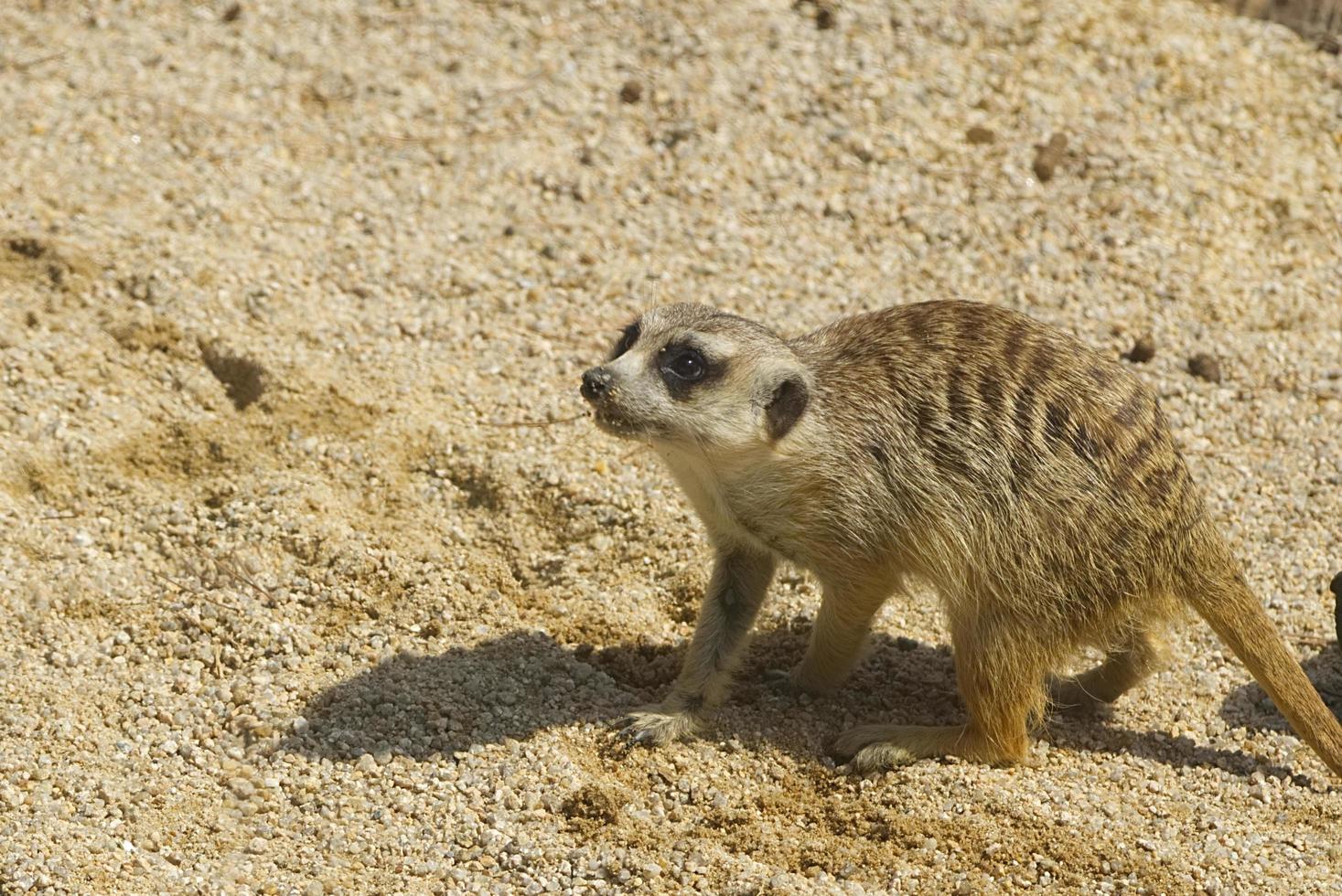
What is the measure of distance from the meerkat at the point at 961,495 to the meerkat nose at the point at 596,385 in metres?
0.04

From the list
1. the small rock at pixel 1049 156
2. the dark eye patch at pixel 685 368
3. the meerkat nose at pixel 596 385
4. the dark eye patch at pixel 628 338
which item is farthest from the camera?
the small rock at pixel 1049 156

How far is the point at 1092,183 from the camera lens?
6.23 m

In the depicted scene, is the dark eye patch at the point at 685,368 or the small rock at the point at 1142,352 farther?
the small rock at the point at 1142,352

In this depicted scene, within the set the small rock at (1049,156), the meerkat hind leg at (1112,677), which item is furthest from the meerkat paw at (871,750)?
the small rock at (1049,156)

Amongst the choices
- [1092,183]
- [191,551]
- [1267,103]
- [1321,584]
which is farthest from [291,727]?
[1267,103]

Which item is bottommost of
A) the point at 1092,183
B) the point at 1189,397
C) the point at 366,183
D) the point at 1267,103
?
the point at 366,183

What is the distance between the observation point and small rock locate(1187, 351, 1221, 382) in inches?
217

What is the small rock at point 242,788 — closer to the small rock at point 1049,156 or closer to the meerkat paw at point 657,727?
the meerkat paw at point 657,727

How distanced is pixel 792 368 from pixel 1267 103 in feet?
12.5

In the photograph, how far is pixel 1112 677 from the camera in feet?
14.2

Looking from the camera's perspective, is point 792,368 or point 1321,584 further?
point 1321,584

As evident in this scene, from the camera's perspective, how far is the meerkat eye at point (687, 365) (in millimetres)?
3795

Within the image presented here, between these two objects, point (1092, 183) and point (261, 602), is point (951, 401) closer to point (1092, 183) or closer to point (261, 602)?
point (261, 602)

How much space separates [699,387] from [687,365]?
0.22 feet
